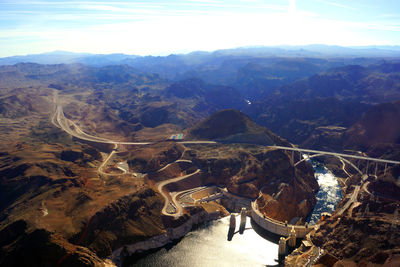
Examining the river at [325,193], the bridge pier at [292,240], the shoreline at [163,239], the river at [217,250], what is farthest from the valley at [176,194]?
the bridge pier at [292,240]

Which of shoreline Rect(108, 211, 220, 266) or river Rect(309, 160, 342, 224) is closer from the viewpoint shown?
shoreline Rect(108, 211, 220, 266)

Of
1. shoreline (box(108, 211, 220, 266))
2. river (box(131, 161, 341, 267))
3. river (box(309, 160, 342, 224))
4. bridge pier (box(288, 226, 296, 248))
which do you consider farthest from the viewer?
river (box(309, 160, 342, 224))

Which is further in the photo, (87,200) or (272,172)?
(272,172)

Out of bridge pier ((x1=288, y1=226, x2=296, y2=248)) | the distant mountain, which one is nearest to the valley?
the distant mountain

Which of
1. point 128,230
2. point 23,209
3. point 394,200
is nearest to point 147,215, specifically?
point 128,230

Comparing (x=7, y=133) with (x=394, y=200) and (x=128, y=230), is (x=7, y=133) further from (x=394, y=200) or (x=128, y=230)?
(x=394, y=200)

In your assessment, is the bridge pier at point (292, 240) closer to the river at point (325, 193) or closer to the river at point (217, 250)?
the river at point (217, 250)

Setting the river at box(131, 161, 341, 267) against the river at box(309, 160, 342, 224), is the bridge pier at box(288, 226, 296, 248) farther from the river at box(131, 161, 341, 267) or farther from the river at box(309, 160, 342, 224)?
the river at box(309, 160, 342, 224)

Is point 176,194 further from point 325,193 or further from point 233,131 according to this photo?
point 325,193
